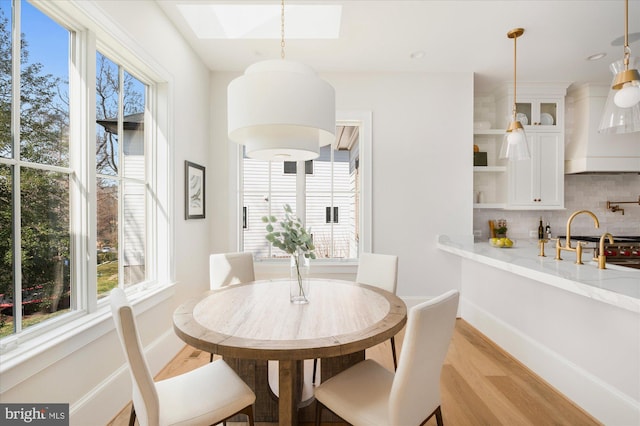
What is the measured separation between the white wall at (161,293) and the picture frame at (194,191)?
60 mm

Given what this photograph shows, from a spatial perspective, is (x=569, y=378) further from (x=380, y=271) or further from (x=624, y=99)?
(x=624, y=99)

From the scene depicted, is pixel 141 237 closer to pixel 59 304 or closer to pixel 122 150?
pixel 122 150

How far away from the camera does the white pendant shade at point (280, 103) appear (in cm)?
128

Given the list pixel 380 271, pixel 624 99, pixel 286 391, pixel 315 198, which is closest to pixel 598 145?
pixel 624 99

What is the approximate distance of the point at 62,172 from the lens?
1.61 metres

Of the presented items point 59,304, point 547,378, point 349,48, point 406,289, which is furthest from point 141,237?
point 547,378

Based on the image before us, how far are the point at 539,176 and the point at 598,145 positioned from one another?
74 cm

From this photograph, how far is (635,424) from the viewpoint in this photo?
5.30 ft

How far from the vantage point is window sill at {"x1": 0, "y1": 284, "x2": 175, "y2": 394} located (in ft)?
3.95

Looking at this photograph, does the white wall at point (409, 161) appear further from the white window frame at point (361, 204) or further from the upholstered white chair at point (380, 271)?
the upholstered white chair at point (380, 271)

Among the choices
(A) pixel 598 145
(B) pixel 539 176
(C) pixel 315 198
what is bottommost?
(C) pixel 315 198

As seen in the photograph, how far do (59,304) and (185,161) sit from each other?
5.07 feet

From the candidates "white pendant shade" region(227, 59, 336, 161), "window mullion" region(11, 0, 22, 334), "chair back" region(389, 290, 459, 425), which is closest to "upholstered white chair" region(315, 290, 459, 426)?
"chair back" region(389, 290, 459, 425)

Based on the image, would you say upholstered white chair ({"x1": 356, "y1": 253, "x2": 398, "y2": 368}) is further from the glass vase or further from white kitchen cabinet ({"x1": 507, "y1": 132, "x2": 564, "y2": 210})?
white kitchen cabinet ({"x1": 507, "y1": 132, "x2": 564, "y2": 210})
